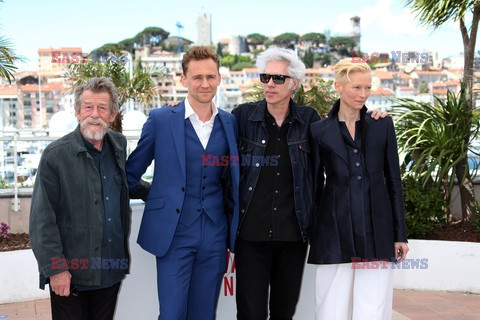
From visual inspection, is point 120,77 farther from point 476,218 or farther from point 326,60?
point 326,60

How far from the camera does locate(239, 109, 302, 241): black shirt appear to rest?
118 inches

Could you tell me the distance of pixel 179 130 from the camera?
2951mm

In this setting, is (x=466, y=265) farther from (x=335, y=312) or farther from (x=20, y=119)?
(x=20, y=119)

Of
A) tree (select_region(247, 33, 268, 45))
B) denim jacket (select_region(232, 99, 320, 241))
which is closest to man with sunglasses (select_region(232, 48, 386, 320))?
denim jacket (select_region(232, 99, 320, 241))

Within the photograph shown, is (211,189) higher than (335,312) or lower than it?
higher

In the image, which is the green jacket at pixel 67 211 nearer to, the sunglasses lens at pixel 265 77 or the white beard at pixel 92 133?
the white beard at pixel 92 133

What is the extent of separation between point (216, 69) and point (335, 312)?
1.37 metres

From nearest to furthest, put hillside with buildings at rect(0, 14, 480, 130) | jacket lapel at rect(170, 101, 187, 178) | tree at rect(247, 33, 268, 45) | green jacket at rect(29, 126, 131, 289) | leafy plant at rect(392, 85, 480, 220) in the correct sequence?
green jacket at rect(29, 126, 131, 289)
jacket lapel at rect(170, 101, 187, 178)
leafy plant at rect(392, 85, 480, 220)
hillside with buildings at rect(0, 14, 480, 130)
tree at rect(247, 33, 268, 45)

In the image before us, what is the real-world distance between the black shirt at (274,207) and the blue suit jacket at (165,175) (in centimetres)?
9

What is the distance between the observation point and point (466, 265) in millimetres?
5336

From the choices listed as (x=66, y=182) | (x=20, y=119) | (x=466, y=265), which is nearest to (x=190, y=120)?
(x=66, y=182)

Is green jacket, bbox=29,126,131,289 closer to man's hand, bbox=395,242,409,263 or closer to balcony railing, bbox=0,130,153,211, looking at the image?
man's hand, bbox=395,242,409,263

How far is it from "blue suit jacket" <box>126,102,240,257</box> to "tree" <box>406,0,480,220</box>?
3.51 metres

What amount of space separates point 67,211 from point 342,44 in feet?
558
